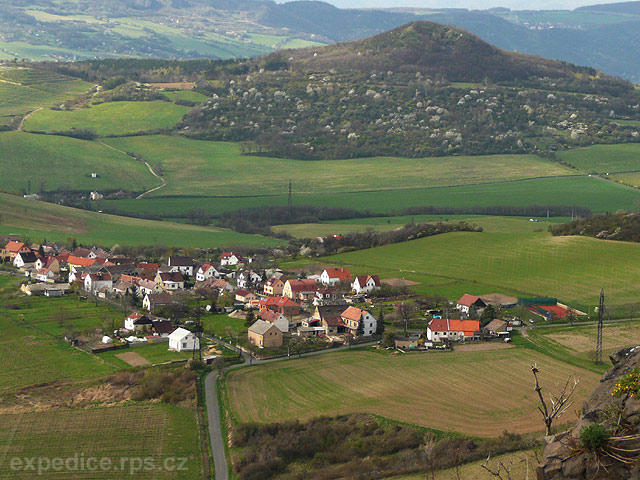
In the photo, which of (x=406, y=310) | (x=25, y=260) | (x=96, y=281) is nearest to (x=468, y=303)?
(x=406, y=310)

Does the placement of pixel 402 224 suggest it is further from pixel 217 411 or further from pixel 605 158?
pixel 217 411

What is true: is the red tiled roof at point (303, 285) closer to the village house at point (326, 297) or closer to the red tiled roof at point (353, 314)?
the village house at point (326, 297)

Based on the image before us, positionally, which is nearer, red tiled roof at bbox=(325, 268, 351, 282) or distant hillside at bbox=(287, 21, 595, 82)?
red tiled roof at bbox=(325, 268, 351, 282)

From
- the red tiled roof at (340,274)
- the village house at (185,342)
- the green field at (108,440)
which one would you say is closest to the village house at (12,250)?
the red tiled roof at (340,274)

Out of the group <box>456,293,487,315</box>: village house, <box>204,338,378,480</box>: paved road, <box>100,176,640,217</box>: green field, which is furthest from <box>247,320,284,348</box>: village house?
<box>100,176,640,217</box>: green field

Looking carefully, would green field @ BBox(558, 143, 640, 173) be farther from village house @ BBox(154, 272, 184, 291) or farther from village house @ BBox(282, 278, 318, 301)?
village house @ BBox(154, 272, 184, 291)

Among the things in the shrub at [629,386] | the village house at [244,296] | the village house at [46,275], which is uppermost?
the shrub at [629,386]

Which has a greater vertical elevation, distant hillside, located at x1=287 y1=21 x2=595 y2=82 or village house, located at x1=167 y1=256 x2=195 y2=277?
distant hillside, located at x1=287 y1=21 x2=595 y2=82
